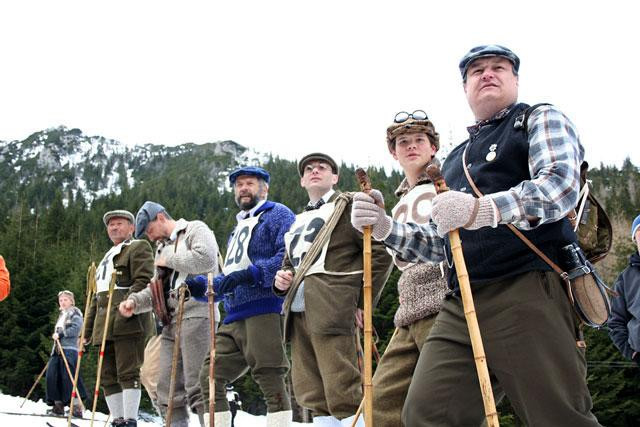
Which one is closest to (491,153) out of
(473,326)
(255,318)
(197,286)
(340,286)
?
(473,326)

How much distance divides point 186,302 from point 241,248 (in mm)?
959

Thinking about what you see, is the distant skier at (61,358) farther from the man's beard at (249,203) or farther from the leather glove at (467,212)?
the leather glove at (467,212)

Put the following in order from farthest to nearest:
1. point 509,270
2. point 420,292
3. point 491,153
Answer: point 420,292, point 491,153, point 509,270

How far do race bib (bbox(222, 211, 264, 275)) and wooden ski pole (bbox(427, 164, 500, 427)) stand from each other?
129 inches

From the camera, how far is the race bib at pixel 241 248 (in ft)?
18.4

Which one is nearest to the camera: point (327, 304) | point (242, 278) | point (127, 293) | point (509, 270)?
point (509, 270)

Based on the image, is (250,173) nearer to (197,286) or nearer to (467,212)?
(197,286)

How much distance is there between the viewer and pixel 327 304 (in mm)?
4414

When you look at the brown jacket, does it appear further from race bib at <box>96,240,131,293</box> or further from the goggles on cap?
race bib at <box>96,240,131,293</box>

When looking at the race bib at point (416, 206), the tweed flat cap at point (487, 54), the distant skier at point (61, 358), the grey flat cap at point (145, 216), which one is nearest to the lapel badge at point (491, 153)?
the tweed flat cap at point (487, 54)

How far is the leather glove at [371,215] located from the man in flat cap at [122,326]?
4557mm

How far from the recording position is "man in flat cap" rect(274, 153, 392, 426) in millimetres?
4297

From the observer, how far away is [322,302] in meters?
4.43

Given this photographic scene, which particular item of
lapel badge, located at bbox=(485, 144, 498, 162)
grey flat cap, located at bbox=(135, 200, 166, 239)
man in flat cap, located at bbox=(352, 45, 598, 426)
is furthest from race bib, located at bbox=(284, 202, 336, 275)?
lapel badge, located at bbox=(485, 144, 498, 162)
